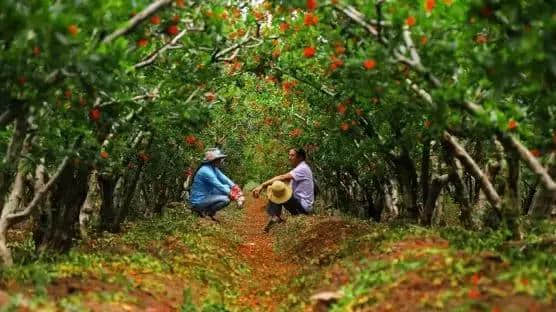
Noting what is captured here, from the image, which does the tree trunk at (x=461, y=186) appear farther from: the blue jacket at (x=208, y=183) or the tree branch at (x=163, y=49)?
the blue jacket at (x=208, y=183)

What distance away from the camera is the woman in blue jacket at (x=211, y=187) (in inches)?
756

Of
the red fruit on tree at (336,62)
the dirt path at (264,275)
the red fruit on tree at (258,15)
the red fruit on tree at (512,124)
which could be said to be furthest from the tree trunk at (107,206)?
the red fruit on tree at (512,124)

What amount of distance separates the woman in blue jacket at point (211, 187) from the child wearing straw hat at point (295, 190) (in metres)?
1.28

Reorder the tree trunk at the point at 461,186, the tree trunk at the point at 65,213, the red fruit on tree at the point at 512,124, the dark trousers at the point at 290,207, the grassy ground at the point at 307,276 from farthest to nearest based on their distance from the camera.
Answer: the dark trousers at the point at 290,207 < the tree trunk at the point at 461,186 < the tree trunk at the point at 65,213 < the red fruit on tree at the point at 512,124 < the grassy ground at the point at 307,276

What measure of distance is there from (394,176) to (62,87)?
453 inches

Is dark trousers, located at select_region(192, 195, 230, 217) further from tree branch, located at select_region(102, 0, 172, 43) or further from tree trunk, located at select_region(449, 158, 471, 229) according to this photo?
tree branch, located at select_region(102, 0, 172, 43)

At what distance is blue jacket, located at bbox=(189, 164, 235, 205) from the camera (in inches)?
757

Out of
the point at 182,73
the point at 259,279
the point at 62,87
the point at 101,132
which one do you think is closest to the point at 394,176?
the point at 259,279

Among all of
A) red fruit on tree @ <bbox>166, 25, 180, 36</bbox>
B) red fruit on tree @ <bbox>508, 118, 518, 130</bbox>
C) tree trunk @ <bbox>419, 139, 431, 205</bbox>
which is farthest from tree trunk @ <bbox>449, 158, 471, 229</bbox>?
red fruit on tree @ <bbox>166, 25, 180, 36</bbox>

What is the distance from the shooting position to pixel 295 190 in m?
20.1

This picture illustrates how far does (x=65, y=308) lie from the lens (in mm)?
6699

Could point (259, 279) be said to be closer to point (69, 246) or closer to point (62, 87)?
point (69, 246)

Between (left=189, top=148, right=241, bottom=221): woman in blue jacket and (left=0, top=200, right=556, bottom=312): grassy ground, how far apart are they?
4.88 metres

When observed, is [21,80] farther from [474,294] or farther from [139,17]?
[474,294]
